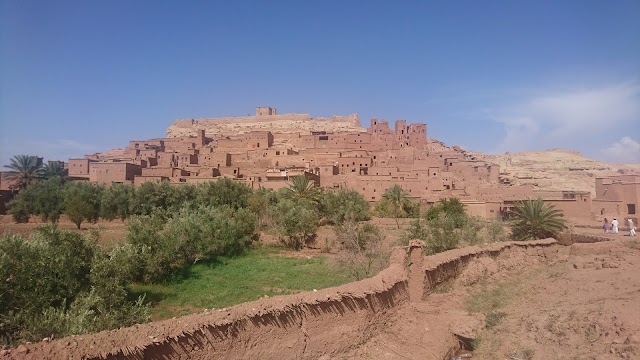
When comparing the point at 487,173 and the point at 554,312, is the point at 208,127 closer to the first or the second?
the point at 487,173

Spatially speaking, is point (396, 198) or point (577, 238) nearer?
point (577, 238)

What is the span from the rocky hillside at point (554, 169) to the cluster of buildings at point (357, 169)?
29.0 ft

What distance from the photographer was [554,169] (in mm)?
57500

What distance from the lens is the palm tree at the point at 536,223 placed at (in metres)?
18.2

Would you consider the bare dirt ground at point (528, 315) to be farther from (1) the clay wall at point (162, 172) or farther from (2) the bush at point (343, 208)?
(1) the clay wall at point (162, 172)

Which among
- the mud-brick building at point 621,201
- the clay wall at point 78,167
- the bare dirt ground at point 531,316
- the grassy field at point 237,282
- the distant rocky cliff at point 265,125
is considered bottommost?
the grassy field at point 237,282

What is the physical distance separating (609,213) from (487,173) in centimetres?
1782

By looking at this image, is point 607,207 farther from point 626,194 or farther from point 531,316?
point 531,316

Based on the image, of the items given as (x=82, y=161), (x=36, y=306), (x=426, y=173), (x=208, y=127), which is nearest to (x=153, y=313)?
(x=36, y=306)

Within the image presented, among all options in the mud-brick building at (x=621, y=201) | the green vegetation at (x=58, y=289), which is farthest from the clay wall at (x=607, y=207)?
the green vegetation at (x=58, y=289)

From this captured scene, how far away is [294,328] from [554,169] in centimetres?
5901

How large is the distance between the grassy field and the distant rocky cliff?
46105 millimetres

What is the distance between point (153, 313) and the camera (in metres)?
11.7

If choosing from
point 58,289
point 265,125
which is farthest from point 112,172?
point 265,125
